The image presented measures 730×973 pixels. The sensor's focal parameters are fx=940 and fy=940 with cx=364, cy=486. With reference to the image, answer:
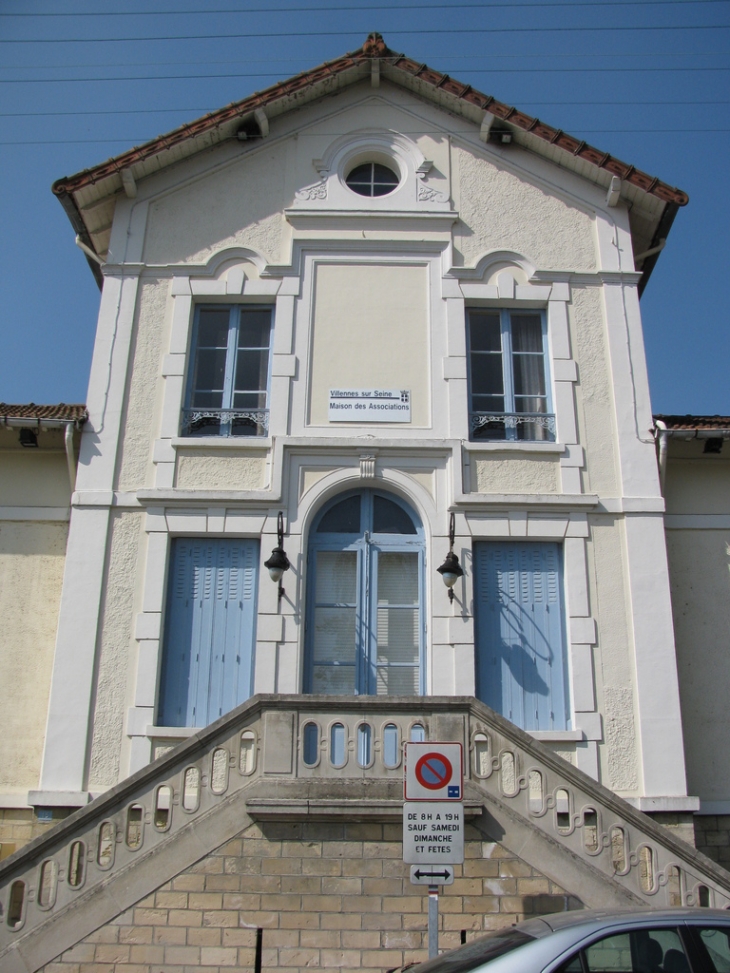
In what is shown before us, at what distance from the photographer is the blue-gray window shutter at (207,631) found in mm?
9836

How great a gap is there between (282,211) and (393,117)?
210 cm

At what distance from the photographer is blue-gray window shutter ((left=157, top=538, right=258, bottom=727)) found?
9836 millimetres

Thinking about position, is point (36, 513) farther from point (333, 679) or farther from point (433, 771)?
point (433, 771)

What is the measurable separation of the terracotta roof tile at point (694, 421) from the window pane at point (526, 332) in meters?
1.72

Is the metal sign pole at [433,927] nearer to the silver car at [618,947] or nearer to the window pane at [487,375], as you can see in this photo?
the silver car at [618,947]

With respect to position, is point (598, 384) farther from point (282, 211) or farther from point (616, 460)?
point (282, 211)

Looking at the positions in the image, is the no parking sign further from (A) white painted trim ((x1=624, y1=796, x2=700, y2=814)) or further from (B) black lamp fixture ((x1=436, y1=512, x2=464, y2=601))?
(A) white painted trim ((x1=624, y1=796, x2=700, y2=814))

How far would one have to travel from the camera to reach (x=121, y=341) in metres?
11.3

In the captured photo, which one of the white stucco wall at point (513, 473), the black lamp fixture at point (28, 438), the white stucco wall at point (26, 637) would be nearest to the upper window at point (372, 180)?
the white stucco wall at point (513, 473)

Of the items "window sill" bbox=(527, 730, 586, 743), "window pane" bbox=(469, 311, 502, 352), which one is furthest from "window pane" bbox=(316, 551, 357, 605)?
"window pane" bbox=(469, 311, 502, 352)

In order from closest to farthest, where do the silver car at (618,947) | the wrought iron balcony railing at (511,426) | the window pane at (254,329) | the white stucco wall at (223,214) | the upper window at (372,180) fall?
the silver car at (618,947), the wrought iron balcony railing at (511,426), the window pane at (254,329), the white stucco wall at (223,214), the upper window at (372,180)

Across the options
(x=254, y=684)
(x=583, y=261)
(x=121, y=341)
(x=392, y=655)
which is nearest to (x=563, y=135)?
(x=583, y=261)

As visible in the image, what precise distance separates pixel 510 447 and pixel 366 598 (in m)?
2.40

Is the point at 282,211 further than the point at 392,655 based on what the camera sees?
Yes
